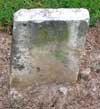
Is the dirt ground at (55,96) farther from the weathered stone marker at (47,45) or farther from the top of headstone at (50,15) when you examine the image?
the top of headstone at (50,15)

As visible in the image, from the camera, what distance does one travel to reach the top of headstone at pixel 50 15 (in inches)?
147

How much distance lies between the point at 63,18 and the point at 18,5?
5.29ft

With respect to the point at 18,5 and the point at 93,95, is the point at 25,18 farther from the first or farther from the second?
the point at 18,5

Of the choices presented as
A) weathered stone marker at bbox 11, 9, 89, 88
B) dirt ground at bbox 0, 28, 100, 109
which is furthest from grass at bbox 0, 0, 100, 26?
weathered stone marker at bbox 11, 9, 89, 88

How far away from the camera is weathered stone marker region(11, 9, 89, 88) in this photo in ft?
12.3

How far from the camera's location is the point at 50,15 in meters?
3.80

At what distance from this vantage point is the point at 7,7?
5.18 metres

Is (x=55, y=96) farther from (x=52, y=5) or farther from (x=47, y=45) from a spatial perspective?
(x=52, y=5)

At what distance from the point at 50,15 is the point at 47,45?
10.7 inches

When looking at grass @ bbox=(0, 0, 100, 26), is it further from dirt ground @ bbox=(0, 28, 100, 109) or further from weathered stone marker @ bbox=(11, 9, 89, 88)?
weathered stone marker @ bbox=(11, 9, 89, 88)

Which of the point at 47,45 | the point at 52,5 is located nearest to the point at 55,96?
the point at 47,45

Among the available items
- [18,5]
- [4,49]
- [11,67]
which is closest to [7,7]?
[18,5]

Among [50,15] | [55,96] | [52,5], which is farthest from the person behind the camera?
[52,5]

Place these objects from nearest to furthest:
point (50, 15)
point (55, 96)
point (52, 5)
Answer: point (50, 15), point (55, 96), point (52, 5)
